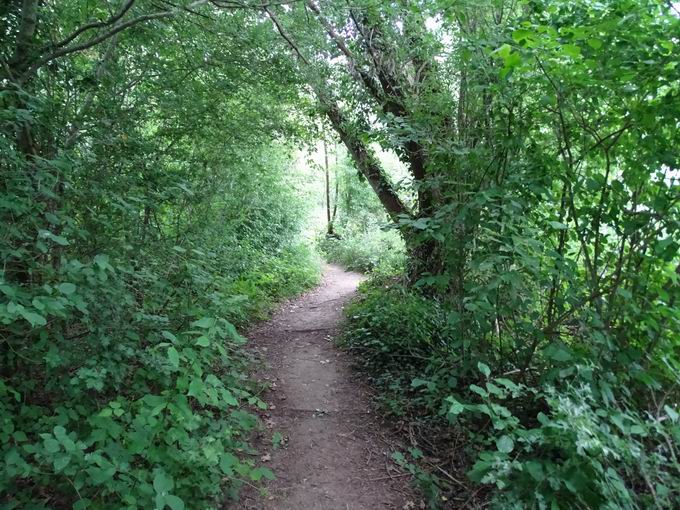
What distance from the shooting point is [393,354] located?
551 centimetres

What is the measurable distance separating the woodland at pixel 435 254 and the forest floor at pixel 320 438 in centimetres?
27

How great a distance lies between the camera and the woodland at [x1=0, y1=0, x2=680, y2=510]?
2477mm

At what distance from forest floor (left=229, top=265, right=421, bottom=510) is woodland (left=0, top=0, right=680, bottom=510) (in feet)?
0.88

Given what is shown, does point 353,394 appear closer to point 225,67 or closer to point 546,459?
point 546,459

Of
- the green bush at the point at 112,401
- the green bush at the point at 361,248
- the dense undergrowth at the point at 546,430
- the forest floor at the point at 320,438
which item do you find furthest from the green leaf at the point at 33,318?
the green bush at the point at 361,248

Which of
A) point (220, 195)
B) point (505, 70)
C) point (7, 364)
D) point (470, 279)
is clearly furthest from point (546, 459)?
point (220, 195)

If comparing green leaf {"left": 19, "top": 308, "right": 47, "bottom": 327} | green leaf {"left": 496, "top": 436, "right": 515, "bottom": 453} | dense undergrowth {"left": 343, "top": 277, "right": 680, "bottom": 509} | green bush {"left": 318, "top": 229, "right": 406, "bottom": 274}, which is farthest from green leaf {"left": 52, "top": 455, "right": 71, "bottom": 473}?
green bush {"left": 318, "top": 229, "right": 406, "bottom": 274}

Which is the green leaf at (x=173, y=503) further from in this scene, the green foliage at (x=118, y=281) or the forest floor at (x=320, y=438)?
the forest floor at (x=320, y=438)

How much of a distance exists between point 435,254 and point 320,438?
106 inches

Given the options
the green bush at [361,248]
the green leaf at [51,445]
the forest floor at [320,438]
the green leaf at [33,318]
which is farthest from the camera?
the green bush at [361,248]

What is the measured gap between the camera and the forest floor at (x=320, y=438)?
10.9 ft

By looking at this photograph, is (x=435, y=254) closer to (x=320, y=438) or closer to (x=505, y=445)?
(x=320, y=438)

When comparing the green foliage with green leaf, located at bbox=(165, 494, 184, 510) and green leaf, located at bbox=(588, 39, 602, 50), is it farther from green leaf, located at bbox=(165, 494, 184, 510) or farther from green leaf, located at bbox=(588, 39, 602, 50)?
green leaf, located at bbox=(588, 39, 602, 50)

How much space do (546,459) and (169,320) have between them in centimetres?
321
